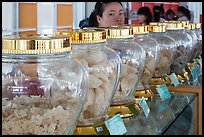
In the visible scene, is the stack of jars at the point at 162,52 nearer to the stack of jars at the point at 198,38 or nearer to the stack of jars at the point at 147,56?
the stack of jars at the point at 147,56

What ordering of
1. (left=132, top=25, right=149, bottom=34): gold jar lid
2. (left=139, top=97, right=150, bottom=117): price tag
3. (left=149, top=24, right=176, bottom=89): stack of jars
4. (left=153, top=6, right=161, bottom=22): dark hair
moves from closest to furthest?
(left=139, top=97, right=150, bottom=117): price tag
(left=132, top=25, right=149, bottom=34): gold jar lid
(left=149, top=24, right=176, bottom=89): stack of jars
(left=153, top=6, right=161, bottom=22): dark hair

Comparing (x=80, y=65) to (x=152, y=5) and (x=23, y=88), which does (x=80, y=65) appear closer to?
(x=23, y=88)

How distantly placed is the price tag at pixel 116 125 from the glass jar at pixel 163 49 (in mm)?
529

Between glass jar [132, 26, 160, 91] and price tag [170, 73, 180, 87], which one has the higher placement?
glass jar [132, 26, 160, 91]

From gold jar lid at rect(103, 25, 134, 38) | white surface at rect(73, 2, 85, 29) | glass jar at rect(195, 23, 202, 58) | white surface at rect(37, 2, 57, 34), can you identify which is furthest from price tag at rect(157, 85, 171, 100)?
white surface at rect(73, 2, 85, 29)

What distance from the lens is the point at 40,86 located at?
2.72 feet

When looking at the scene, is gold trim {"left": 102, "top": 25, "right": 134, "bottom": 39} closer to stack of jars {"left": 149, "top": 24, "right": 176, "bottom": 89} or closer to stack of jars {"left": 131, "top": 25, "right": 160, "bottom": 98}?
stack of jars {"left": 131, "top": 25, "right": 160, "bottom": 98}

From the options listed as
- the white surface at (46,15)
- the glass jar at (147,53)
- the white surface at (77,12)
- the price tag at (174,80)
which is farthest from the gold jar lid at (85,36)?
the white surface at (77,12)

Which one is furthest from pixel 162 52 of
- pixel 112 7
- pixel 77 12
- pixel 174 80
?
pixel 77 12

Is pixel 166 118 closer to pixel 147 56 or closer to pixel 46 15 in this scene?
pixel 147 56

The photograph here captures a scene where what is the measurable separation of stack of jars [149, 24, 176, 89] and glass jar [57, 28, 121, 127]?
49cm

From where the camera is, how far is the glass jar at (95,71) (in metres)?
0.96

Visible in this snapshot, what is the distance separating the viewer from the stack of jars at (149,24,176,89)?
151 centimetres

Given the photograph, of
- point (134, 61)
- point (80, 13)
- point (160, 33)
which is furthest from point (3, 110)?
point (80, 13)
